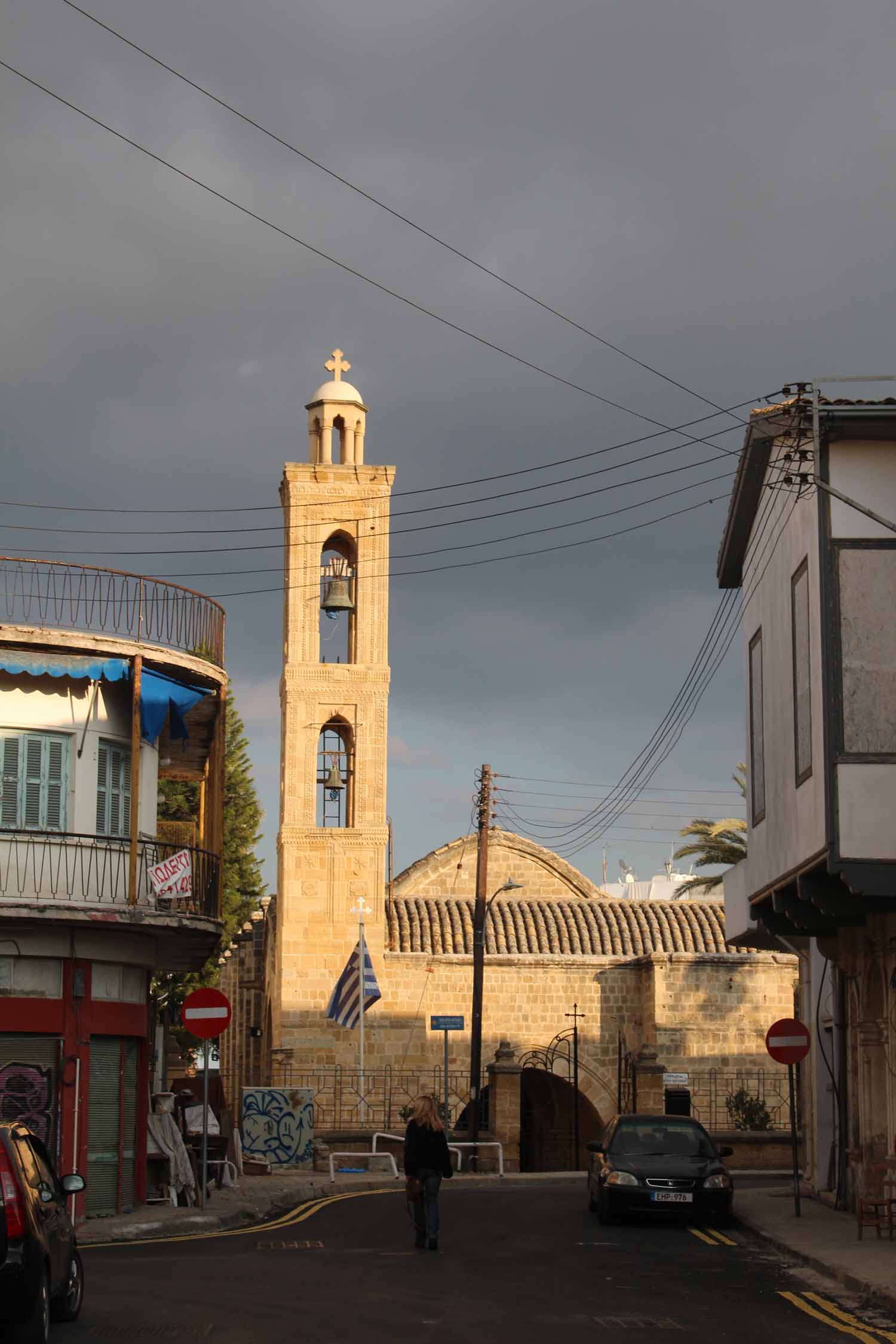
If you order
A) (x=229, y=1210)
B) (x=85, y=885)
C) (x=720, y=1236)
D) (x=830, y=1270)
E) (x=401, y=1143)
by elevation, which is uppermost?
(x=85, y=885)

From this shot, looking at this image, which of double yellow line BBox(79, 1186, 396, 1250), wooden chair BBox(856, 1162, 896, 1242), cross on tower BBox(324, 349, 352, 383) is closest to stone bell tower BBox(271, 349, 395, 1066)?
cross on tower BBox(324, 349, 352, 383)

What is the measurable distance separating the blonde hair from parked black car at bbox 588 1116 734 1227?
11.5ft

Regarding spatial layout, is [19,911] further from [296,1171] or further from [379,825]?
[379,825]

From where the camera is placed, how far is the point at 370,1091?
136ft

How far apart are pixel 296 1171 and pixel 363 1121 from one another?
25.9 feet

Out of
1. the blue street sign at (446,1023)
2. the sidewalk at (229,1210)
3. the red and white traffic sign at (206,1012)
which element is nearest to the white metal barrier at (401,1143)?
the sidewalk at (229,1210)

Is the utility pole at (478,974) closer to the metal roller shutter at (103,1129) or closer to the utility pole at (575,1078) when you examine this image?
the utility pole at (575,1078)

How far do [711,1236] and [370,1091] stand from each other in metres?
22.6

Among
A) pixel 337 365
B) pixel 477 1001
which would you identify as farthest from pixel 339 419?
pixel 477 1001

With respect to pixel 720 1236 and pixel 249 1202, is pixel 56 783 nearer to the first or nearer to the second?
pixel 249 1202

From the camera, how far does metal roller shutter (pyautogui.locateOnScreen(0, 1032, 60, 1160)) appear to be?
70.5 ft

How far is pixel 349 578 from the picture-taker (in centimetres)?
4372

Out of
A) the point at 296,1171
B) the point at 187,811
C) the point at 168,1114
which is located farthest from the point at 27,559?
the point at 187,811

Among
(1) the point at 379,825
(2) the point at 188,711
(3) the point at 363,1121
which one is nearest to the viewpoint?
(2) the point at 188,711
